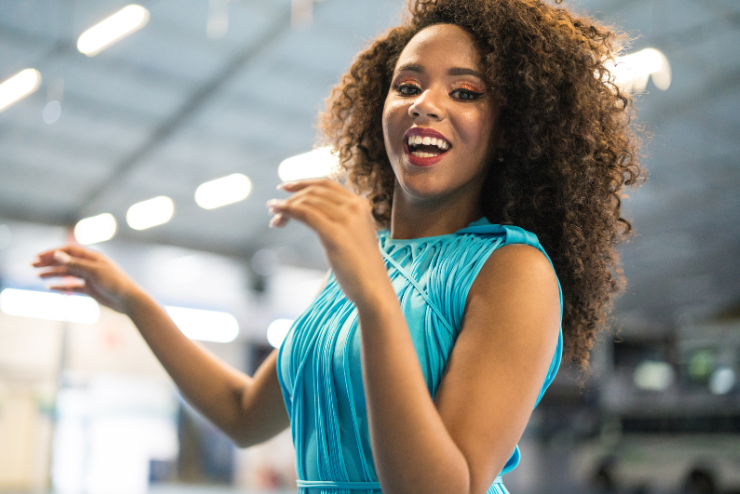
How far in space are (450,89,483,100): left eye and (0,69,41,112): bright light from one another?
6721 mm

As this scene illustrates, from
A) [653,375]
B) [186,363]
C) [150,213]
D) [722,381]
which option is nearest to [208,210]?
[150,213]

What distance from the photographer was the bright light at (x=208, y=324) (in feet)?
39.8

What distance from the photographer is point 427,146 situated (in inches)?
47.6

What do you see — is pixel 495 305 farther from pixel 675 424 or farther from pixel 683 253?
pixel 683 253

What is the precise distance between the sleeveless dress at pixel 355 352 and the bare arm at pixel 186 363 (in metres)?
0.23

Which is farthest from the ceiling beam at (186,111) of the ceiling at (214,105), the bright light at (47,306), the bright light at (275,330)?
the bright light at (275,330)

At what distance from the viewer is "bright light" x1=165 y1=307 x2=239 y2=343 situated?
12120 mm

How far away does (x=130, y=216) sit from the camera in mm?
10969

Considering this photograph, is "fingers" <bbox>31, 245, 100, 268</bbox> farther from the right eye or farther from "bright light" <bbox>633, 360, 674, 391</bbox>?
"bright light" <bbox>633, 360, 674, 391</bbox>

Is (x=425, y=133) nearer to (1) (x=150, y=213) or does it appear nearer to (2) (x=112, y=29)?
(2) (x=112, y=29)

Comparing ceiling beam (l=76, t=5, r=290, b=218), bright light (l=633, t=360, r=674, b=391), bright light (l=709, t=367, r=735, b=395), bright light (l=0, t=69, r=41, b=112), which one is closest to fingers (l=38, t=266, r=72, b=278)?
bright light (l=0, t=69, r=41, b=112)

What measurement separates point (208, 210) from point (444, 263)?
11.1 meters

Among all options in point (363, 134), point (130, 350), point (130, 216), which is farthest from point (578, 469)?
point (363, 134)

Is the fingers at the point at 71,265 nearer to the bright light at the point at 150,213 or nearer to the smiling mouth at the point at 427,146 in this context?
the smiling mouth at the point at 427,146
